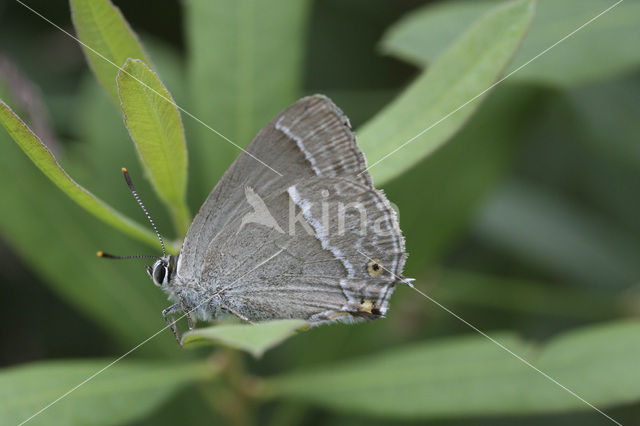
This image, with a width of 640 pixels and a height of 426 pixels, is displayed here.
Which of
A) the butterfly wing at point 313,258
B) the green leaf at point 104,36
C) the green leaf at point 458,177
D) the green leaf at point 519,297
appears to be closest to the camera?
the green leaf at point 104,36

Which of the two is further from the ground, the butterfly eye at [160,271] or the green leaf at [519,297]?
the butterfly eye at [160,271]

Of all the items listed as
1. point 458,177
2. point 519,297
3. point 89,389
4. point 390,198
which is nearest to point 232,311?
point 89,389

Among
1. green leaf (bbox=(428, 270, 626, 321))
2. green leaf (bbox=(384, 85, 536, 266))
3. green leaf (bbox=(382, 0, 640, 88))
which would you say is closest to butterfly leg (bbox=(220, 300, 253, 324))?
green leaf (bbox=(384, 85, 536, 266))

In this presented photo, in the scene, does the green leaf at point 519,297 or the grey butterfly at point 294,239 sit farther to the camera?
the green leaf at point 519,297

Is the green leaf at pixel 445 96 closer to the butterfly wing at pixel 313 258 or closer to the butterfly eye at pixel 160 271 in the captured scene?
the butterfly wing at pixel 313 258

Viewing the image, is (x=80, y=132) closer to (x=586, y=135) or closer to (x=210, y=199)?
(x=210, y=199)

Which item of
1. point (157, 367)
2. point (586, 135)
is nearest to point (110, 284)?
point (157, 367)

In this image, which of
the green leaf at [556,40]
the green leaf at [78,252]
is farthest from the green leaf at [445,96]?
the green leaf at [78,252]
